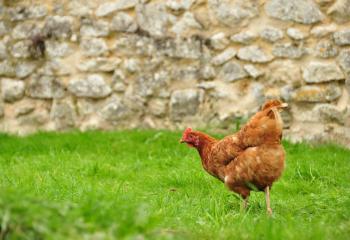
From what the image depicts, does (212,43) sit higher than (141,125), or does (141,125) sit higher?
(212,43)

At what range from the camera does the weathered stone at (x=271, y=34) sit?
787 cm

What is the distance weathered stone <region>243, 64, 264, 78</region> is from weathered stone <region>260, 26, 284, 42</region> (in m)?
0.39

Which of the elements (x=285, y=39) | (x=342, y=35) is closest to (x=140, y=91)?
(x=285, y=39)

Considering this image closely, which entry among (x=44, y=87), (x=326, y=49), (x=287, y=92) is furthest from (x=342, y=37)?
(x=44, y=87)

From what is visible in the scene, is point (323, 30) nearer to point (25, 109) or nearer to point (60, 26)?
point (60, 26)

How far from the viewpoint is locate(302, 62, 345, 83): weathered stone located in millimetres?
7664

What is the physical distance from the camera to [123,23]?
28.0 ft

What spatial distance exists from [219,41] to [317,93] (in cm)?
138

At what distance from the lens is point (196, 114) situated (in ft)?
27.3

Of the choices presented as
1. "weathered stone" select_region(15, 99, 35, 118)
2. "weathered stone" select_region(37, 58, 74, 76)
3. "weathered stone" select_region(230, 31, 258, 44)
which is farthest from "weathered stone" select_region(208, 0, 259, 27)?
"weathered stone" select_region(15, 99, 35, 118)

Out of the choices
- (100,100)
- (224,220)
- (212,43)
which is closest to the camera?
(224,220)

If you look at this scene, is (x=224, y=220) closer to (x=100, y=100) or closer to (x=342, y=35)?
(x=342, y=35)

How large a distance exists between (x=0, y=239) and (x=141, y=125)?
5.51 metres

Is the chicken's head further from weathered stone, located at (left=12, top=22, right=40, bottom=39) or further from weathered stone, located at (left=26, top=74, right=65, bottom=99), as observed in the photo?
weathered stone, located at (left=12, top=22, right=40, bottom=39)
